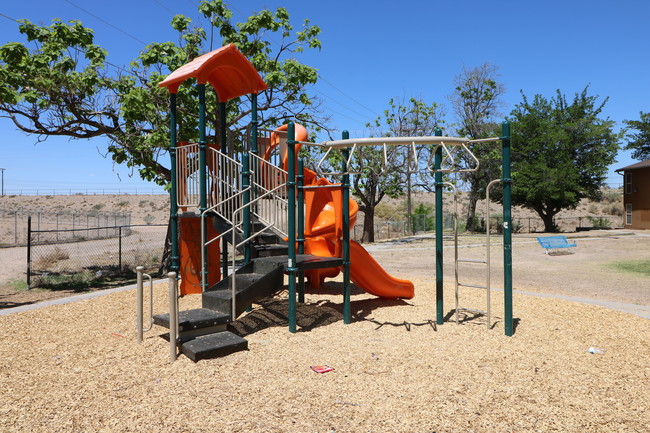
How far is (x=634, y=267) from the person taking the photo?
15.1 metres

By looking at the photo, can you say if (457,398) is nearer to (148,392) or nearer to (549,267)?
(148,392)

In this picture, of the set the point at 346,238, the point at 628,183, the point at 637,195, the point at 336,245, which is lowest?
the point at 336,245

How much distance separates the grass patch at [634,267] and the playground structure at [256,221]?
8484mm

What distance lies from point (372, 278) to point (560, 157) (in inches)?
1308

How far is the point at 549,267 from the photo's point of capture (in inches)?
614

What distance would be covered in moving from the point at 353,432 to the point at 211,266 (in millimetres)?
6700

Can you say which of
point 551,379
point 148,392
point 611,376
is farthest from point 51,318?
point 611,376

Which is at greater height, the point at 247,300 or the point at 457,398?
the point at 247,300

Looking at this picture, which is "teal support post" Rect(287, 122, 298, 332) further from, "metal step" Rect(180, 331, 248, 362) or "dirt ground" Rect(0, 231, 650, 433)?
"metal step" Rect(180, 331, 248, 362)

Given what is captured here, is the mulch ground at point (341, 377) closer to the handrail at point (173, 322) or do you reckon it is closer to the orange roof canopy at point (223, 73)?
the handrail at point (173, 322)

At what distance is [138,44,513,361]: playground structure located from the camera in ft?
19.8

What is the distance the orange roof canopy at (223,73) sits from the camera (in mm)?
7614

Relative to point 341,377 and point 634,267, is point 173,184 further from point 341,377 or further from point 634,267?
point 634,267

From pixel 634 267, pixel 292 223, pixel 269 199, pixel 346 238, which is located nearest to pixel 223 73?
pixel 269 199
